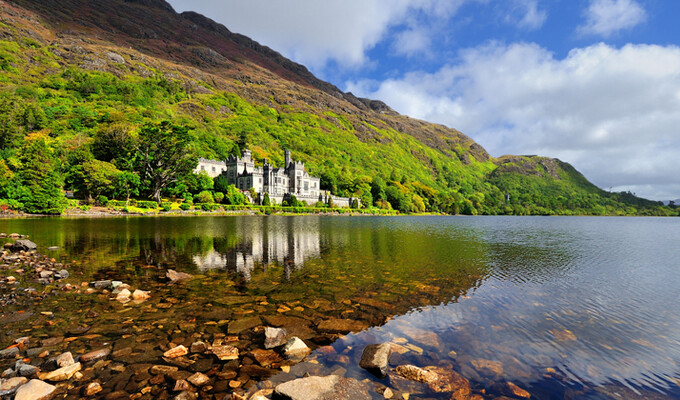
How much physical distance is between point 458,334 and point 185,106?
200183 mm

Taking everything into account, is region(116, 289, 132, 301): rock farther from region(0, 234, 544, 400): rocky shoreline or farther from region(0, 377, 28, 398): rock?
region(0, 377, 28, 398): rock

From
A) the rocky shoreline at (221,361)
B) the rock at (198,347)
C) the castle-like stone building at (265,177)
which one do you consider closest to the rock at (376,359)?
the rocky shoreline at (221,361)

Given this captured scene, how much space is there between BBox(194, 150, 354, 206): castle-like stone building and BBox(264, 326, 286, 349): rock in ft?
331

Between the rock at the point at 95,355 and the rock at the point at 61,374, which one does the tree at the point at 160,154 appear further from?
the rock at the point at 61,374

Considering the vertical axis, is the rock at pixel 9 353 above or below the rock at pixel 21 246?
below

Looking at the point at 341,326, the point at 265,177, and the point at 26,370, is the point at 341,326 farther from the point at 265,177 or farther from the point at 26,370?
the point at 265,177

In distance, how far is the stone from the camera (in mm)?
6507

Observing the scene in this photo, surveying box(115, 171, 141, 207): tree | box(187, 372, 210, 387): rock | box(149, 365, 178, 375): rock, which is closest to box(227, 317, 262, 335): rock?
box(149, 365, 178, 375): rock

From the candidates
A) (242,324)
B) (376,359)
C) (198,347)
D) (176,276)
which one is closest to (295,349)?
(376,359)

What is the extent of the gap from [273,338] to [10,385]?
452 centimetres

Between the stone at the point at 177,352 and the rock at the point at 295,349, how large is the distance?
220cm

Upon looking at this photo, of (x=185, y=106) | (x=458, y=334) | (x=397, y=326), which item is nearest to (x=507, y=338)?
(x=458, y=334)

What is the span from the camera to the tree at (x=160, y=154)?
7906cm

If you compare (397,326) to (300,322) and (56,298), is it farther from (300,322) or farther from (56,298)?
(56,298)
